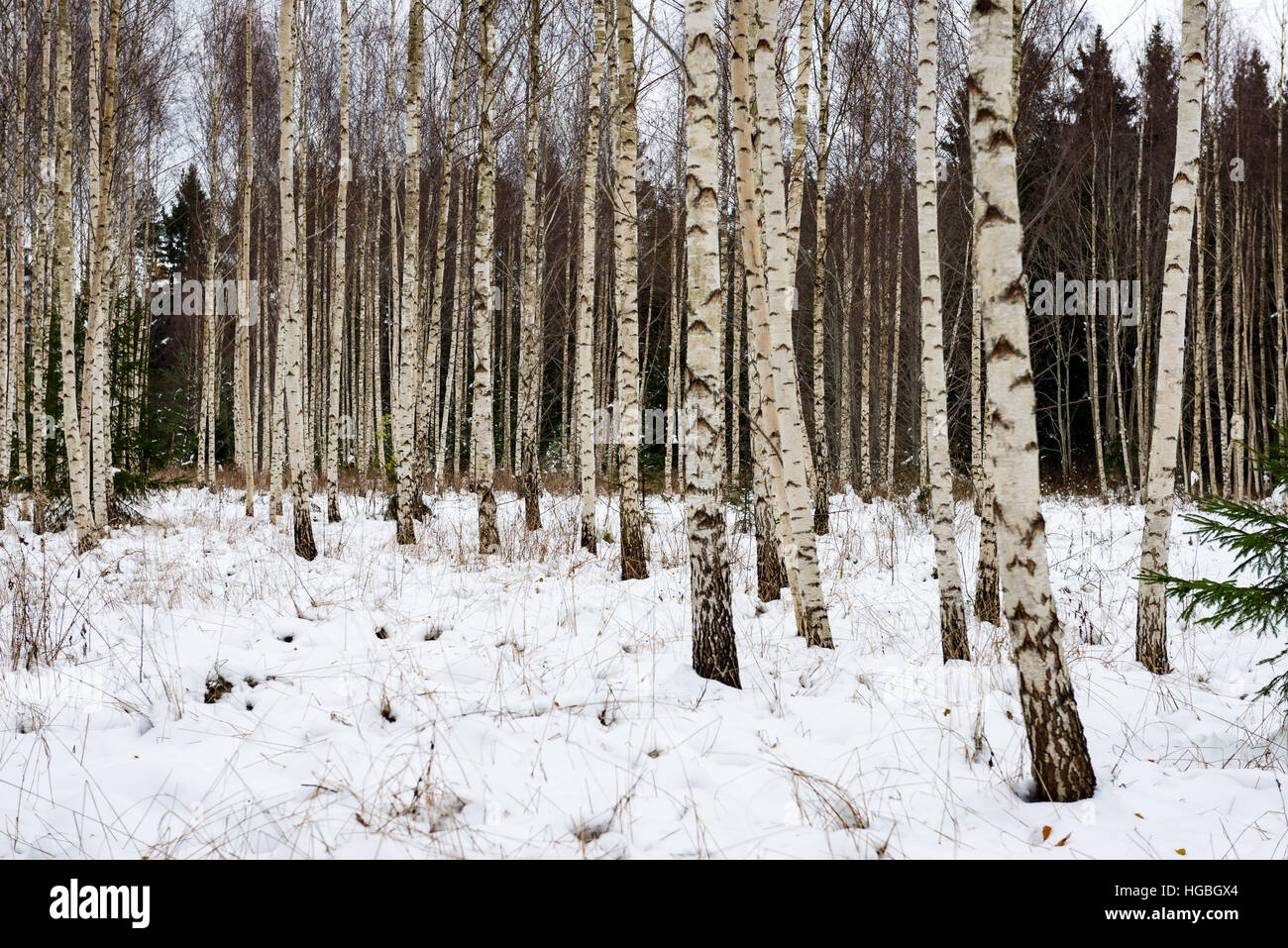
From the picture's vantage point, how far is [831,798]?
262cm

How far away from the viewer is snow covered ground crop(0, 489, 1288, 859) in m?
2.40

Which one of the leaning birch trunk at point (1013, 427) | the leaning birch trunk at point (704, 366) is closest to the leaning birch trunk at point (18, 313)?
the leaning birch trunk at point (704, 366)

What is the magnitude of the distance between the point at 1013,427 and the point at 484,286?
6.01 m

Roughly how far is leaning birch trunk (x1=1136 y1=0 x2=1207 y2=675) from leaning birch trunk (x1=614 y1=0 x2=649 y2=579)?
383cm

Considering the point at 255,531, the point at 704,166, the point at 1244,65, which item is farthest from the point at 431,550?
the point at 1244,65

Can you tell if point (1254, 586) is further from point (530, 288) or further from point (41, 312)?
point (41, 312)

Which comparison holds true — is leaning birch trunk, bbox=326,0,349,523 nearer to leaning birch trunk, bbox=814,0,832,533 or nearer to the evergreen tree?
leaning birch trunk, bbox=814,0,832,533

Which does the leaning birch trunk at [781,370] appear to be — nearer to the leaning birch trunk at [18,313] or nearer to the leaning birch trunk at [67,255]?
the leaning birch trunk at [67,255]

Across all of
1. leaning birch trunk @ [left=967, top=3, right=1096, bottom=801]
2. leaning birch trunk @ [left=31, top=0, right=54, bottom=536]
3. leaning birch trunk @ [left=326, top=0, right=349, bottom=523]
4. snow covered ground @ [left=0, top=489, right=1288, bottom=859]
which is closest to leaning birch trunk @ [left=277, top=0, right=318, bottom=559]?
snow covered ground @ [left=0, top=489, right=1288, bottom=859]

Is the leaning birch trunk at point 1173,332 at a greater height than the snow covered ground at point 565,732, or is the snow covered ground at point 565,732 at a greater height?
the leaning birch trunk at point 1173,332

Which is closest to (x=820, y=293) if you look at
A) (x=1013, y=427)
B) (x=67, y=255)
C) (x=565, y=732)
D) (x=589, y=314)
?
(x=589, y=314)

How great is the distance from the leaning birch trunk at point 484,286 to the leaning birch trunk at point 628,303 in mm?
1443

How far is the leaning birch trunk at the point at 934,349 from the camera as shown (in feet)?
14.8
